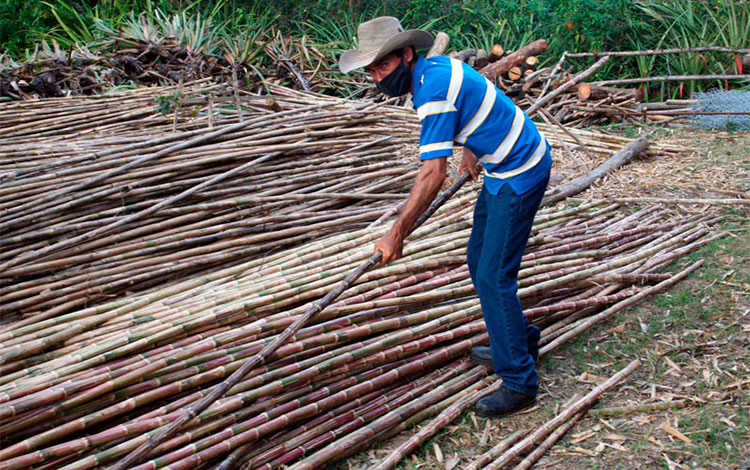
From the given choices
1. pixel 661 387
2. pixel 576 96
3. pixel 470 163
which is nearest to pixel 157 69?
pixel 576 96

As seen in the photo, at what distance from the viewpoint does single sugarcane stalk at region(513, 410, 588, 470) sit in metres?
2.39

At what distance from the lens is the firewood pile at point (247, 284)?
2.43 metres

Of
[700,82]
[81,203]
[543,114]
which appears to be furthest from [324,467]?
[700,82]

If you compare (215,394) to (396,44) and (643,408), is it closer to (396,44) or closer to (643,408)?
(396,44)

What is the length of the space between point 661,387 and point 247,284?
1918 mm

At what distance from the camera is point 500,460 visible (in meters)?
2.39

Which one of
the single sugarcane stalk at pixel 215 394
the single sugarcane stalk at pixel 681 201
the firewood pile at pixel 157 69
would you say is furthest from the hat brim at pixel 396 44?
the firewood pile at pixel 157 69

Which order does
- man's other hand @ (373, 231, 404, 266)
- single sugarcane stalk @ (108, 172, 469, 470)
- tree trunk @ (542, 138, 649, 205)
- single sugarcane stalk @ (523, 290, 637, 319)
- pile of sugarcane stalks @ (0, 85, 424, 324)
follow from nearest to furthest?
1. single sugarcane stalk @ (108, 172, 469, 470)
2. man's other hand @ (373, 231, 404, 266)
3. single sugarcane stalk @ (523, 290, 637, 319)
4. pile of sugarcane stalks @ (0, 85, 424, 324)
5. tree trunk @ (542, 138, 649, 205)

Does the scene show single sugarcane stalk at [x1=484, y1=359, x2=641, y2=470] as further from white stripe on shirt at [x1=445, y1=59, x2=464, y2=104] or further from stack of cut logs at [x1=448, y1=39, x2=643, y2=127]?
stack of cut logs at [x1=448, y1=39, x2=643, y2=127]

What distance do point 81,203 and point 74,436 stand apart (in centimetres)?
178

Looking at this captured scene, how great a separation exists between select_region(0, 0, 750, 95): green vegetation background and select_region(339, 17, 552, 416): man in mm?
5279

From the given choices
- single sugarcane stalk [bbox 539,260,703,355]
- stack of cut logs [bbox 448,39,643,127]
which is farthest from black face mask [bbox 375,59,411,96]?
stack of cut logs [bbox 448,39,643,127]

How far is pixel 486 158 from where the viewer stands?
8.41 feet

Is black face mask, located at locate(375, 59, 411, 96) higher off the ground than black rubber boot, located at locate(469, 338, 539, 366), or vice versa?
black face mask, located at locate(375, 59, 411, 96)
